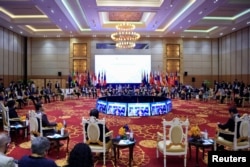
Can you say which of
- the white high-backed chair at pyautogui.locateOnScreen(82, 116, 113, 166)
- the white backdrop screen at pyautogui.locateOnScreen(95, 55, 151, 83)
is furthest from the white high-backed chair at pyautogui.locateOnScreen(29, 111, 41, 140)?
the white backdrop screen at pyautogui.locateOnScreen(95, 55, 151, 83)

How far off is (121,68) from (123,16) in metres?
5.80

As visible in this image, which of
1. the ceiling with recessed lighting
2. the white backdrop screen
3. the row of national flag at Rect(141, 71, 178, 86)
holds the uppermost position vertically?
the ceiling with recessed lighting

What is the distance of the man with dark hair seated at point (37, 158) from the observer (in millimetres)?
2633

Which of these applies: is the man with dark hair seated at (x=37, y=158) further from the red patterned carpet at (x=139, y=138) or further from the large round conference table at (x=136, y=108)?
the large round conference table at (x=136, y=108)

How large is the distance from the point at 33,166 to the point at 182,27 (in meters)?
16.3

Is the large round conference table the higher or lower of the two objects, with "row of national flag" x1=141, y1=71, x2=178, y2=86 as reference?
lower

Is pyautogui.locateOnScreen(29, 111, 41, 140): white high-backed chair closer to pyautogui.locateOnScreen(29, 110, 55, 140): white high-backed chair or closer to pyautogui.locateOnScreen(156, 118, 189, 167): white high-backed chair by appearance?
pyautogui.locateOnScreen(29, 110, 55, 140): white high-backed chair

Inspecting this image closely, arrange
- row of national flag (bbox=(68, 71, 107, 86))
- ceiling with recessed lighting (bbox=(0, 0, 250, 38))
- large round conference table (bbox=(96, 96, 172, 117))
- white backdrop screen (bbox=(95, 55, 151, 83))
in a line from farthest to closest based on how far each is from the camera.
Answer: white backdrop screen (bbox=(95, 55, 151, 83))
row of national flag (bbox=(68, 71, 107, 86))
ceiling with recessed lighting (bbox=(0, 0, 250, 38))
large round conference table (bbox=(96, 96, 172, 117))

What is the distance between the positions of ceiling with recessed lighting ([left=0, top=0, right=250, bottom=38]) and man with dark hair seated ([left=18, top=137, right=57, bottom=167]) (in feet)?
32.4

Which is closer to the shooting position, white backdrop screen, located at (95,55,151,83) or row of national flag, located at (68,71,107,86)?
row of national flag, located at (68,71,107,86)

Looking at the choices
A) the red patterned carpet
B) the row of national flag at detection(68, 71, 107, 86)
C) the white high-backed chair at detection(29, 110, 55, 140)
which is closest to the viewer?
the red patterned carpet

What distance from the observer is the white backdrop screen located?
2106 cm

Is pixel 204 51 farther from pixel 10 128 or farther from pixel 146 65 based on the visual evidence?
pixel 10 128

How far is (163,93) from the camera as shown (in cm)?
1736
